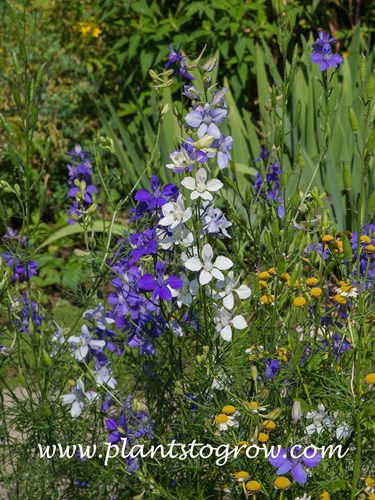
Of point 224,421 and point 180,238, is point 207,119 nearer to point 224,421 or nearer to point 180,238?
point 180,238

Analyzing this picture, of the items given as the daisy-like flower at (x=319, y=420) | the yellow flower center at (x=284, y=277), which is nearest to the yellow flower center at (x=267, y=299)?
the yellow flower center at (x=284, y=277)

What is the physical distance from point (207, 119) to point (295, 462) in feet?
2.51

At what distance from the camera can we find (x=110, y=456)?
209 centimetres

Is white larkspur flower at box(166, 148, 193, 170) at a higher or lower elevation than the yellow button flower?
higher

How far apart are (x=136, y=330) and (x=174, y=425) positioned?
0.27 metres

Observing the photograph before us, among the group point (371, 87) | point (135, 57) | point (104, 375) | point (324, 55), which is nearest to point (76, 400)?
point (104, 375)

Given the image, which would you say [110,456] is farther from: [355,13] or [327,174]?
[355,13]

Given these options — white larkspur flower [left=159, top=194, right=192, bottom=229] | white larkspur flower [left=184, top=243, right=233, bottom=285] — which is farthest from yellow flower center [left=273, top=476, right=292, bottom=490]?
white larkspur flower [left=159, top=194, right=192, bottom=229]

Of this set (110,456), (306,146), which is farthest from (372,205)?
(306,146)

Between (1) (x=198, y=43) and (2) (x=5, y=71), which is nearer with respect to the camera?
(1) (x=198, y=43)

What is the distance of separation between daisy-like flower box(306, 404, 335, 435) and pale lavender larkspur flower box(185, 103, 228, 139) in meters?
0.67

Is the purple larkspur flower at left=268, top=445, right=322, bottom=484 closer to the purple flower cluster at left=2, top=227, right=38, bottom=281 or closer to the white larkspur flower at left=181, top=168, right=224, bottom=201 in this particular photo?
the white larkspur flower at left=181, top=168, right=224, bottom=201

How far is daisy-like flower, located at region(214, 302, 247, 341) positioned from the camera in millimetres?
1933

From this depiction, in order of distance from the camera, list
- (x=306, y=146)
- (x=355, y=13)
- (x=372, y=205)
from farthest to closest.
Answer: (x=355, y=13) < (x=306, y=146) < (x=372, y=205)
